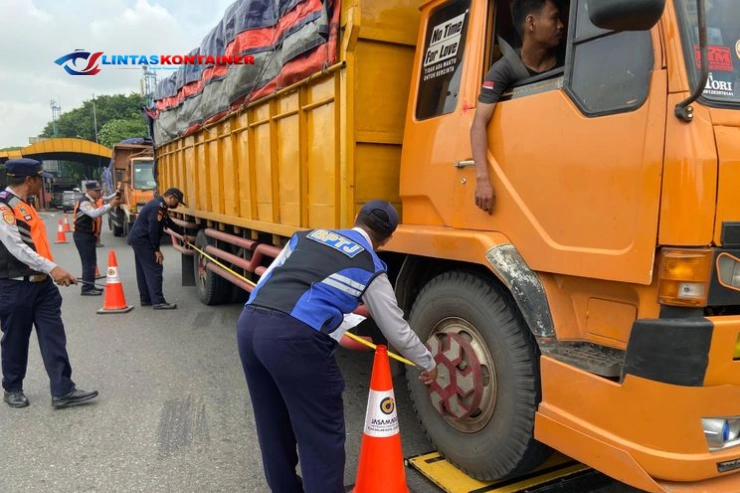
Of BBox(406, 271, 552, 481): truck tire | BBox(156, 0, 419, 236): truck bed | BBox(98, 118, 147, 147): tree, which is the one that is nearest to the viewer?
BBox(406, 271, 552, 481): truck tire

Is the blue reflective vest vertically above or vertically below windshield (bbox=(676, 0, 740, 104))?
below

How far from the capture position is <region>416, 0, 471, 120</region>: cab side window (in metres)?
2.89

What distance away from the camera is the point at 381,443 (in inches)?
101

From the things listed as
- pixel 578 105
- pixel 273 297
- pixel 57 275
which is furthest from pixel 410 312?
pixel 57 275

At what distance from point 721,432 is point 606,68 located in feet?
4.55

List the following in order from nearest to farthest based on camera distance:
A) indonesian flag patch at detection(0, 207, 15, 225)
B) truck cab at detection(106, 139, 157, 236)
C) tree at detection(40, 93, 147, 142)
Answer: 1. indonesian flag patch at detection(0, 207, 15, 225)
2. truck cab at detection(106, 139, 157, 236)
3. tree at detection(40, 93, 147, 142)

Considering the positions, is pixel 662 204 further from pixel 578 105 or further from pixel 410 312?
pixel 410 312

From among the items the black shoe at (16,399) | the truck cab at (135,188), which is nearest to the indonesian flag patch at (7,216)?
the black shoe at (16,399)

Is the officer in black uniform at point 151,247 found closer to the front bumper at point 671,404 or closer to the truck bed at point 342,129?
the truck bed at point 342,129

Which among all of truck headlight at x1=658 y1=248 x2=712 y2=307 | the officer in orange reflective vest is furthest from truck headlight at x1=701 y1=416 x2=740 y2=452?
the officer in orange reflective vest

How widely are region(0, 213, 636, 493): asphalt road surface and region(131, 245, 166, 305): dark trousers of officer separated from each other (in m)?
1.32

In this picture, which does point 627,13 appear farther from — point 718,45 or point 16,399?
point 16,399

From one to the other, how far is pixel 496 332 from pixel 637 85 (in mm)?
1159

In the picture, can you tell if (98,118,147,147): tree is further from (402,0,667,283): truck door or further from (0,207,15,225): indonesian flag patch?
(402,0,667,283): truck door
